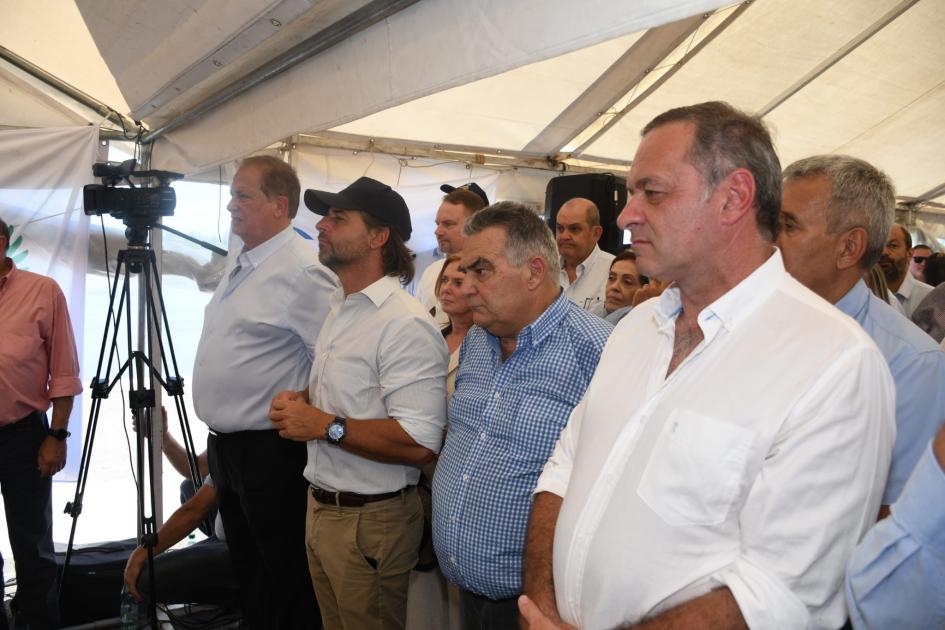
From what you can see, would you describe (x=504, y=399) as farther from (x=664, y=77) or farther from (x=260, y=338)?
(x=664, y=77)

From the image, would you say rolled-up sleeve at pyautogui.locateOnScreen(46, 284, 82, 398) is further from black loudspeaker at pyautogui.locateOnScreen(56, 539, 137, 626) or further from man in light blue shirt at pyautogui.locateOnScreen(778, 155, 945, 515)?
man in light blue shirt at pyautogui.locateOnScreen(778, 155, 945, 515)

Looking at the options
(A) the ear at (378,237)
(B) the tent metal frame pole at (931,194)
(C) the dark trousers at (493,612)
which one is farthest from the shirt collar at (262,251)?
(B) the tent metal frame pole at (931,194)

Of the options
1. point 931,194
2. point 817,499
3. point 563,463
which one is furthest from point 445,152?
point 931,194

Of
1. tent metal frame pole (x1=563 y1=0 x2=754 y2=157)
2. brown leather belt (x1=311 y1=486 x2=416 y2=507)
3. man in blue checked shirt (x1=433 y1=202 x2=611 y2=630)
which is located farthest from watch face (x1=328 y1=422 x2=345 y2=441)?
tent metal frame pole (x1=563 y1=0 x2=754 y2=157)

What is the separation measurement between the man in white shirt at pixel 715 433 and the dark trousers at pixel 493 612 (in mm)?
432

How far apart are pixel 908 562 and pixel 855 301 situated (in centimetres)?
101

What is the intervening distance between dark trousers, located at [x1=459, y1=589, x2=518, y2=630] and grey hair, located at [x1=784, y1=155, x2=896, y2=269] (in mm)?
1173

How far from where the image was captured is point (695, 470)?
109 centimetres

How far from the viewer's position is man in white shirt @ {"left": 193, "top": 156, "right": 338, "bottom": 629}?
275 centimetres

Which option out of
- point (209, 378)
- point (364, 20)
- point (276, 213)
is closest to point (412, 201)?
point (276, 213)

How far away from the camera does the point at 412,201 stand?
214 inches

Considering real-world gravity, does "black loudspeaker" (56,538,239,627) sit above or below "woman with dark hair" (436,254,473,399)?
below

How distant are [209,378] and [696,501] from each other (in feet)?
7.04

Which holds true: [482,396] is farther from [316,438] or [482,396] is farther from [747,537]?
[747,537]
